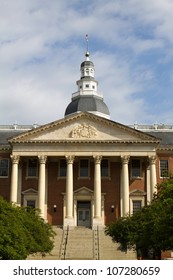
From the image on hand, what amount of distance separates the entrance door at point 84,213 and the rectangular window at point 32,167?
21.8ft

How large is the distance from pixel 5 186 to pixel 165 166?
2002 centimetres

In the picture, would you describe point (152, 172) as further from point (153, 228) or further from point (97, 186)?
point (153, 228)

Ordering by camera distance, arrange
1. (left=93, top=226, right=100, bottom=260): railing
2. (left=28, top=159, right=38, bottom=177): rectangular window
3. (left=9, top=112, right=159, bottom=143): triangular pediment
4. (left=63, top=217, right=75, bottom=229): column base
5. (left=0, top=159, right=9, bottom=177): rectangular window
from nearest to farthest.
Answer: (left=93, top=226, right=100, bottom=260): railing → (left=63, top=217, right=75, bottom=229): column base → (left=9, top=112, right=159, bottom=143): triangular pediment → (left=28, top=159, right=38, bottom=177): rectangular window → (left=0, top=159, right=9, bottom=177): rectangular window

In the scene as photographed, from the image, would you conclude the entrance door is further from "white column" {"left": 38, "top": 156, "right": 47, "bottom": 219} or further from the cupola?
the cupola

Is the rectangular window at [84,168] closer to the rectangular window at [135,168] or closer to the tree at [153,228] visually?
the rectangular window at [135,168]

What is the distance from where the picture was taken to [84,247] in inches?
1630

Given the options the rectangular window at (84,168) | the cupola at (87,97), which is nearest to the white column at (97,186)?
the rectangular window at (84,168)

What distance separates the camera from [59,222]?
53344 mm

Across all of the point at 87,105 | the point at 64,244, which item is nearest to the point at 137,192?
the point at 64,244

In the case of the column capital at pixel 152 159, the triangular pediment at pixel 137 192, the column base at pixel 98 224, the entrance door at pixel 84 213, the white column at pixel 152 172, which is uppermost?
the column capital at pixel 152 159

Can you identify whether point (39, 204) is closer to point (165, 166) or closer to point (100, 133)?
point (100, 133)

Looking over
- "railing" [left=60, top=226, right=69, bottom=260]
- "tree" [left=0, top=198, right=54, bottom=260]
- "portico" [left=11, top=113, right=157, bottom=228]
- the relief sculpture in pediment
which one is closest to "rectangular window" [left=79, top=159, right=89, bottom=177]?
"portico" [left=11, top=113, right=157, bottom=228]

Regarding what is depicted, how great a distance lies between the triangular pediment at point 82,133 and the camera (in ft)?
171

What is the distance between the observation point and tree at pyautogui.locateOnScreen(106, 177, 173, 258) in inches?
901
